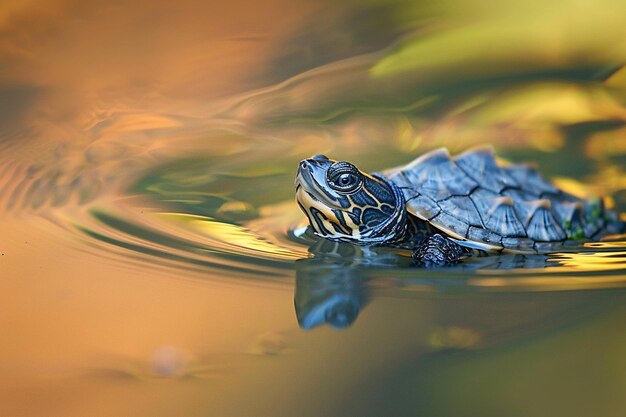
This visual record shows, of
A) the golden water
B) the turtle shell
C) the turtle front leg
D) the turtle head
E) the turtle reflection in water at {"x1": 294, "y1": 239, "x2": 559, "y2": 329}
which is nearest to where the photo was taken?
the golden water

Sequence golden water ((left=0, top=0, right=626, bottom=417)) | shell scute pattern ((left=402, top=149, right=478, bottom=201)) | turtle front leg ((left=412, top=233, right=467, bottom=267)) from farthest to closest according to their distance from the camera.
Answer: shell scute pattern ((left=402, top=149, right=478, bottom=201)) < turtle front leg ((left=412, top=233, right=467, bottom=267)) < golden water ((left=0, top=0, right=626, bottom=417))

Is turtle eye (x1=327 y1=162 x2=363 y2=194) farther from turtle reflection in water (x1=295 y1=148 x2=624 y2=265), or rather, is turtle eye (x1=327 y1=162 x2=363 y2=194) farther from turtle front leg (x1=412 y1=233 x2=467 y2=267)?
turtle front leg (x1=412 y1=233 x2=467 y2=267)

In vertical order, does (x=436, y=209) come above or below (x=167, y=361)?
above

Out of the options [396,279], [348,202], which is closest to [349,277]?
[396,279]

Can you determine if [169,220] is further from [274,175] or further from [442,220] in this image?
[442,220]

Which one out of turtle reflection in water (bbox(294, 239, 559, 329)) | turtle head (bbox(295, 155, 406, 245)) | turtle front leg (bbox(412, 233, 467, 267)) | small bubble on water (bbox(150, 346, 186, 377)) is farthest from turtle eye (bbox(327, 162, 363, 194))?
small bubble on water (bbox(150, 346, 186, 377))

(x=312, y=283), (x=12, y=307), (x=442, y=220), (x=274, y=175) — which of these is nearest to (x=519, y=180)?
(x=442, y=220)

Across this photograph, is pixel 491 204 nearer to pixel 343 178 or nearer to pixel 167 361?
pixel 343 178
